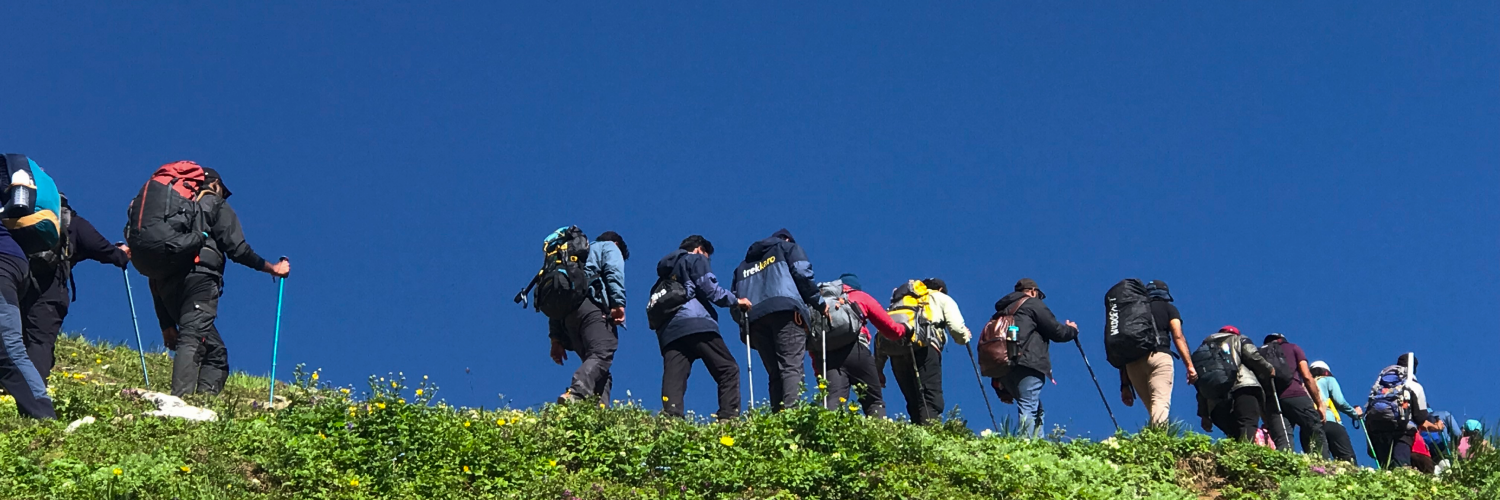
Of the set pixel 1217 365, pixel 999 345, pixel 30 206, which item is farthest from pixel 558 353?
pixel 1217 365

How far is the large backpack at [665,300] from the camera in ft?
41.0

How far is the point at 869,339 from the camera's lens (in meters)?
13.4

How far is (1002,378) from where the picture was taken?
42.9 feet

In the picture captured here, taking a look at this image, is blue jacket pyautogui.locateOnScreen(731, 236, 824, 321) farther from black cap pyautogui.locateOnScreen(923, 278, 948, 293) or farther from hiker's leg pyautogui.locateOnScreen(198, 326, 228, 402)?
hiker's leg pyautogui.locateOnScreen(198, 326, 228, 402)

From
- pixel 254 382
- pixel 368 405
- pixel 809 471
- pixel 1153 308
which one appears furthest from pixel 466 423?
pixel 1153 308

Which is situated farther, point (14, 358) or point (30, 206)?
point (30, 206)

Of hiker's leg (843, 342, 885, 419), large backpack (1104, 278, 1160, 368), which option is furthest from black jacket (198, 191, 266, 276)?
large backpack (1104, 278, 1160, 368)

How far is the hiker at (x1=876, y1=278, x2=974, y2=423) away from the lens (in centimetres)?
1358

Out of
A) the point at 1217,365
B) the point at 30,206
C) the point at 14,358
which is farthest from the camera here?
the point at 1217,365

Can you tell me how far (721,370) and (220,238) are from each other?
14.1 feet

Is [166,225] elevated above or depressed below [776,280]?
below

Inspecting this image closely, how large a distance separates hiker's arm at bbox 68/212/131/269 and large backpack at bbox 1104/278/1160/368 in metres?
8.72

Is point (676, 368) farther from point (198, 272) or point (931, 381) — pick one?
point (198, 272)

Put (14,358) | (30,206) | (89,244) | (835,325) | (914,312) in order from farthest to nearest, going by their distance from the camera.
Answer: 1. (914,312)
2. (835,325)
3. (89,244)
4. (30,206)
5. (14,358)
